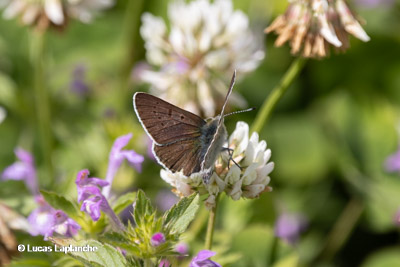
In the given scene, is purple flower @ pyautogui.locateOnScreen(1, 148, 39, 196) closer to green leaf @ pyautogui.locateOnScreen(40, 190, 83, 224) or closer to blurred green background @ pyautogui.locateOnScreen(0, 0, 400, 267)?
green leaf @ pyautogui.locateOnScreen(40, 190, 83, 224)

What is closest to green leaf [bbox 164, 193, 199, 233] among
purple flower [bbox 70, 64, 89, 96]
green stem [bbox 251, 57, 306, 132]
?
green stem [bbox 251, 57, 306, 132]

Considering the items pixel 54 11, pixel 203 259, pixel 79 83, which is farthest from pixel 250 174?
pixel 79 83

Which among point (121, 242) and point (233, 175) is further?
point (233, 175)

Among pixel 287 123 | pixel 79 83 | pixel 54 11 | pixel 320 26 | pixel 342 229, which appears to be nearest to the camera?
pixel 320 26

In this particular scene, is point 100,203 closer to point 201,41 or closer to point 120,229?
point 120,229

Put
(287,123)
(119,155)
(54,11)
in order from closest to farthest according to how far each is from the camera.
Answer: (119,155) < (54,11) < (287,123)

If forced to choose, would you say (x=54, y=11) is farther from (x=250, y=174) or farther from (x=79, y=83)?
(x=250, y=174)

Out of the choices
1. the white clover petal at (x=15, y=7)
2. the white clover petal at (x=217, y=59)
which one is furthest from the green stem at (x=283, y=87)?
the white clover petal at (x=15, y=7)

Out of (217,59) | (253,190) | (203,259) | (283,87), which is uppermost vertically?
(217,59)
